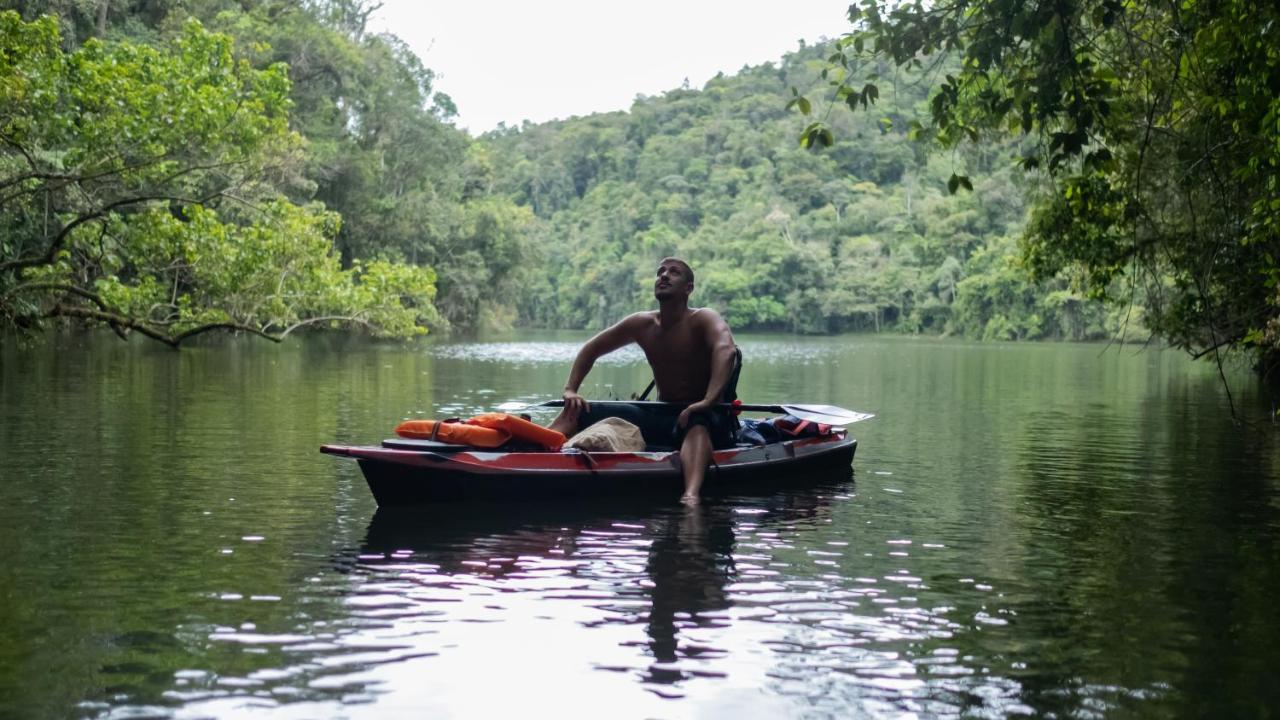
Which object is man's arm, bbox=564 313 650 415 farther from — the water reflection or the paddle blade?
the paddle blade

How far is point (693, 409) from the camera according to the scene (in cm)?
995

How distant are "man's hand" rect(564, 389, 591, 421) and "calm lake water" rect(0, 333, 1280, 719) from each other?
96cm

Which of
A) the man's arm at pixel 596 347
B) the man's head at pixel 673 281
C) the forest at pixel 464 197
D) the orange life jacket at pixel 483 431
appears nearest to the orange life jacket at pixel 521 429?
the orange life jacket at pixel 483 431

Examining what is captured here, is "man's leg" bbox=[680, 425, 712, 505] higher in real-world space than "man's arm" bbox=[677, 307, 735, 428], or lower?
lower

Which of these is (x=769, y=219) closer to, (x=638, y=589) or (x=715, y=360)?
(x=715, y=360)

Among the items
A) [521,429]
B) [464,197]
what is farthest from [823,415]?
[464,197]

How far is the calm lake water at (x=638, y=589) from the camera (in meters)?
4.97

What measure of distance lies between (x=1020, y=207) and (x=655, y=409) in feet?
259

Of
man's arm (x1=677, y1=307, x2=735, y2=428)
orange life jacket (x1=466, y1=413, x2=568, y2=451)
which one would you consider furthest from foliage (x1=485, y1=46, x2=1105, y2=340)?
orange life jacket (x1=466, y1=413, x2=568, y2=451)

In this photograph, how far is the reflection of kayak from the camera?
8.81 meters

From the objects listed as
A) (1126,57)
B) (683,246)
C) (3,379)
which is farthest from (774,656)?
(683,246)

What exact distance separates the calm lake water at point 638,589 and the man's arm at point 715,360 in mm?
825

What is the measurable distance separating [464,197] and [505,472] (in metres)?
61.4

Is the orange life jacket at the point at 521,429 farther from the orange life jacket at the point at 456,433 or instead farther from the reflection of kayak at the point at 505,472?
the reflection of kayak at the point at 505,472
